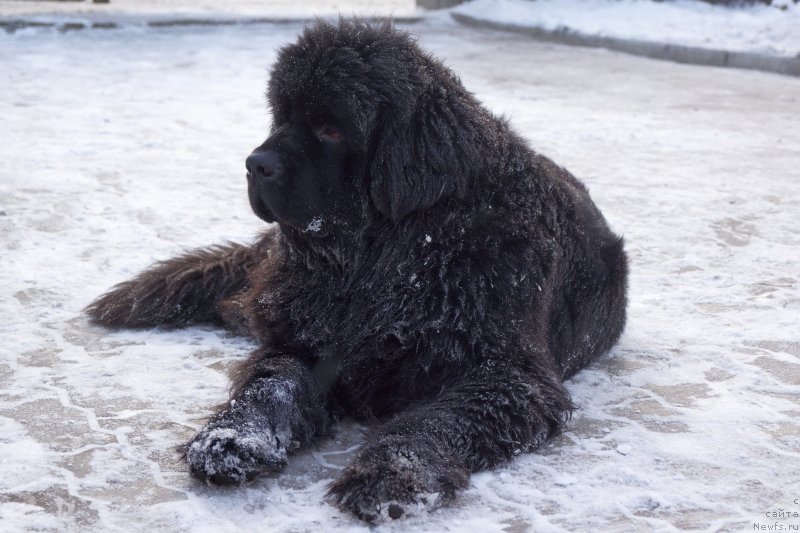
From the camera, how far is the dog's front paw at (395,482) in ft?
9.32

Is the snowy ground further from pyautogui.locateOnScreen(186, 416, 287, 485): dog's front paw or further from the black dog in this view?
the black dog

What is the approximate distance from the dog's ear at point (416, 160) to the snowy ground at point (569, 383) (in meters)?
0.88

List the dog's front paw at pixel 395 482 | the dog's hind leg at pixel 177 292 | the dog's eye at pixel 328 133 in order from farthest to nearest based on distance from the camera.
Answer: the dog's hind leg at pixel 177 292, the dog's eye at pixel 328 133, the dog's front paw at pixel 395 482

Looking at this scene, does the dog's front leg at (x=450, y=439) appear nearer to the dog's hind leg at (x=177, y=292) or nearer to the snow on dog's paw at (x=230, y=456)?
the snow on dog's paw at (x=230, y=456)

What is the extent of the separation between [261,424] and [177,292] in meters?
1.47

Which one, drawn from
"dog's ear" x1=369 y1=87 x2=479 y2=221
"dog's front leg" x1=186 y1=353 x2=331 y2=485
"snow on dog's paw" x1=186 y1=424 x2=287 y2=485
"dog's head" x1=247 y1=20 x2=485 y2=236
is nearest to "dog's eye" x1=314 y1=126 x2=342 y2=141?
"dog's head" x1=247 y1=20 x2=485 y2=236

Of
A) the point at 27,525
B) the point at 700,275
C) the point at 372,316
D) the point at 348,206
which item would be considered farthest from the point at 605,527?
the point at 700,275

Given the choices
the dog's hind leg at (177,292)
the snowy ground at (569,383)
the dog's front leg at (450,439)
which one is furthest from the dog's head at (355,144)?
the dog's hind leg at (177,292)

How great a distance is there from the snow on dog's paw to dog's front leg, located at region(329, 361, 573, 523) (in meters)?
0.27

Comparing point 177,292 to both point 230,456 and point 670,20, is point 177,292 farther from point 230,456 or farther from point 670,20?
point 670,20

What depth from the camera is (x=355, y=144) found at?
3.45m

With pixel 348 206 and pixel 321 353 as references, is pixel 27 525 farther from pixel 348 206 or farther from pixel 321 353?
pixel 348 206

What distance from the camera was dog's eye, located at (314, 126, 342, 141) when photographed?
11.4ft

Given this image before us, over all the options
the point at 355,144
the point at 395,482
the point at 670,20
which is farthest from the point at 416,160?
the point at 670,20
